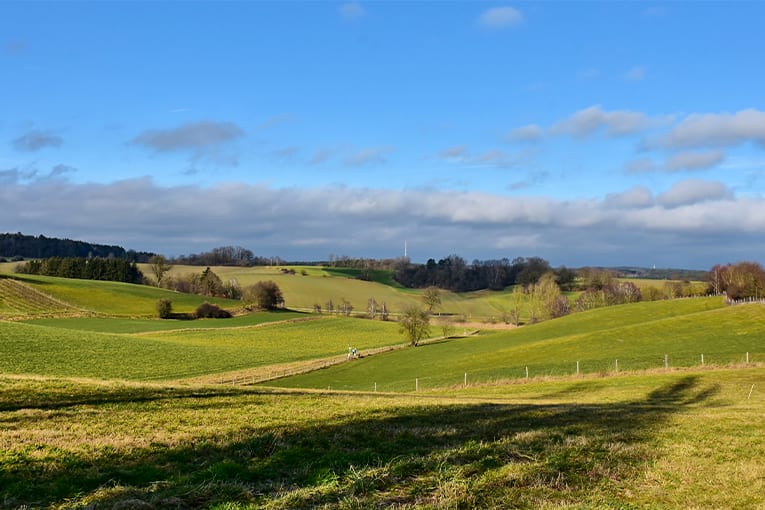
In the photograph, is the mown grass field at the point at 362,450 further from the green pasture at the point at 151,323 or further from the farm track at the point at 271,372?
the green pasture at the point at 151,323

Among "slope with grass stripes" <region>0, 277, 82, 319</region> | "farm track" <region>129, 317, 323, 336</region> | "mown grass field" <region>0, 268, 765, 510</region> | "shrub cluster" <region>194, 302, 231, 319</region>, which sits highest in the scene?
"mown grass field" <region>0, 268, 765, 510</region>

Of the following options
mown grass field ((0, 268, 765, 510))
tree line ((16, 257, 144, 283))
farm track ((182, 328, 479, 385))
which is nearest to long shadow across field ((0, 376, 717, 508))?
mown grass field ((0, 268, 765, 510))

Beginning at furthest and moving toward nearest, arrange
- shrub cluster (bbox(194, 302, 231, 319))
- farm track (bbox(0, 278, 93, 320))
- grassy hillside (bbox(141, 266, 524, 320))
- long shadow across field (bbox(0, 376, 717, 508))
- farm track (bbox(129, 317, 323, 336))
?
grassy hillside (bbox(141, 266, 524, 320))
shrub cluster (bbox(194, 302, 231, 319))
farm track (bbox(0, 278, 93, 320))
farm track (bbox(129, 317, 323, 336))
long shadow across field (bbox(0, 376, 717, 508))

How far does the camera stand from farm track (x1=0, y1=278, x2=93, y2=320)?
93.2 meters

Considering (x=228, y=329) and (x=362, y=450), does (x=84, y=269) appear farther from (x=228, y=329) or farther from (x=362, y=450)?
(x=362, y=450)

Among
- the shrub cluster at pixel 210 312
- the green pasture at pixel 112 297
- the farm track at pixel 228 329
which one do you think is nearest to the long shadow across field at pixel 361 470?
the farm track at pixel 228 329

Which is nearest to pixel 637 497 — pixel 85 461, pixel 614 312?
pixel 85 461

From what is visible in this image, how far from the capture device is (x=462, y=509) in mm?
7230

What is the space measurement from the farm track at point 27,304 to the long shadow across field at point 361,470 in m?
91.7

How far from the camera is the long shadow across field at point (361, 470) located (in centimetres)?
743

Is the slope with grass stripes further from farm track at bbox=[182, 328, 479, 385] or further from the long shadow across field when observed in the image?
the long shadow across field

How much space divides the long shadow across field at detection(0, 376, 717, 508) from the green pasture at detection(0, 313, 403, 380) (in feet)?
138

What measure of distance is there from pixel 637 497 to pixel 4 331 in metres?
68.2

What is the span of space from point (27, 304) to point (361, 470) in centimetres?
11165
